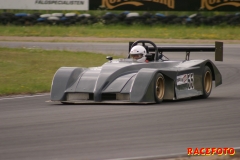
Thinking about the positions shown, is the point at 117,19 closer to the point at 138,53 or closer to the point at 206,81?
the point at 206,81

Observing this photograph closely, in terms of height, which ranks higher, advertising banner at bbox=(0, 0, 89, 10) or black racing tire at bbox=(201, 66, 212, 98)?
advertising banner at bbox=(0, 0, 89, 10)

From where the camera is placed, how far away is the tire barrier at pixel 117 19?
31609 mm

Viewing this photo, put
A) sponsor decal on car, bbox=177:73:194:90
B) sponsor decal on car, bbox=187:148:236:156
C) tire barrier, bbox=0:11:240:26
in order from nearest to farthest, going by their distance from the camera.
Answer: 1. sponsor decal on car, bbox=187:148:236:156
2. sponsor decal on car, bbox=177:73:194:90
3. tire barrier, bbox=0:11:240:26

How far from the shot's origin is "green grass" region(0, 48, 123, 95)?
14.5 meters

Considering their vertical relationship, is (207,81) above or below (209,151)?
above

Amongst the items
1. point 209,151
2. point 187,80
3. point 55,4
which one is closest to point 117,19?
point 55,4

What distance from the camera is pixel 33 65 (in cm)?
1867

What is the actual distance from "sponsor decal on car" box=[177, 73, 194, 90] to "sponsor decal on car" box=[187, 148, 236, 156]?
14.7 ft

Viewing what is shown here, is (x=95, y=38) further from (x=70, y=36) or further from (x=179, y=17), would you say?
(x=179, y=17)

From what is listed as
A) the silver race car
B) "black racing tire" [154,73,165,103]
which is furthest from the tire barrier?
"black racing tire" [154,73,165,103]

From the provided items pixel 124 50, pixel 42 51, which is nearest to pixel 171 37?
pixel 124 50

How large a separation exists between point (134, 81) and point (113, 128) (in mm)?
2175

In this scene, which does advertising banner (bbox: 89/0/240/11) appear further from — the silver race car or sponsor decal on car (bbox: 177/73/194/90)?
sponsor decal on car (bbox: 177/73/194/90)

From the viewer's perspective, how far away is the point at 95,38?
29781 millimetres
